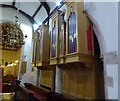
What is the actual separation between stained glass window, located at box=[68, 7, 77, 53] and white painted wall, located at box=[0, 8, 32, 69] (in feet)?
19.9

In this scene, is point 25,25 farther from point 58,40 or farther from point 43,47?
point 58,40

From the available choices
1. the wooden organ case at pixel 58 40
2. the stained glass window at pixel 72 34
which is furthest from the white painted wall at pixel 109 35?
the wooden organ case at pixel 58 40

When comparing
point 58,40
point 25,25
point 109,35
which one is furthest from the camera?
point 25,25

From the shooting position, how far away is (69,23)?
4320 millimetres

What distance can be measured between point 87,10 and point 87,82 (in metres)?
1.72

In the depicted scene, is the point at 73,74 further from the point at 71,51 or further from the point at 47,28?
the point at 47,28

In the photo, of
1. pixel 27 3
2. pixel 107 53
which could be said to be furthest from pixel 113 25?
pixel 27 3

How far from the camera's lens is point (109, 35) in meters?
3.36

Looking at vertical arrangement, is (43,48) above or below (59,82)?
above

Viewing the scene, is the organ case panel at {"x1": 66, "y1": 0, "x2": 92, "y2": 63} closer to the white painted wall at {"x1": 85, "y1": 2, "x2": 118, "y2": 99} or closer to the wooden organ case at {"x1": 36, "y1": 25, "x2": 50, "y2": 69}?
the white painted wall at {"x1": 85, "y1": 2, "x2": 118, "y2": 99}

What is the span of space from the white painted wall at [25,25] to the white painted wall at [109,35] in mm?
6940

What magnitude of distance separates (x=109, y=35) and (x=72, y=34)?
3.38 ft

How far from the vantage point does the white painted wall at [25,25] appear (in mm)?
10008

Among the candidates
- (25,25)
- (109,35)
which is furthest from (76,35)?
(25,25)
